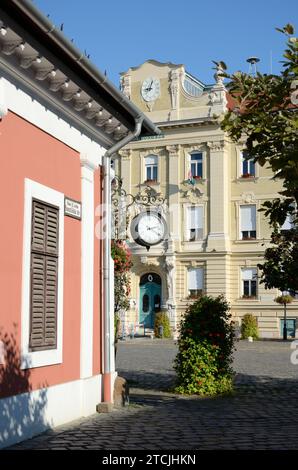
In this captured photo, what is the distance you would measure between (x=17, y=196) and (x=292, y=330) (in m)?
31.2

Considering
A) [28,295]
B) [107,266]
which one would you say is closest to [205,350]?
[107,266]

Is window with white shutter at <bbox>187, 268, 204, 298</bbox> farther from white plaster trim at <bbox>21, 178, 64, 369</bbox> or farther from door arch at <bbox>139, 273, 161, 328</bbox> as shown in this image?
white plaster trim at <bbox>21, 178, 64, 369</bbox>

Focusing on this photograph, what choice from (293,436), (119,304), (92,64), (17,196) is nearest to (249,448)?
(293,436)

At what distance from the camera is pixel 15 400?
7.61 meters

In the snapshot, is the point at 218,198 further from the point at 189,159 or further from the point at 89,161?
the point at 89,161

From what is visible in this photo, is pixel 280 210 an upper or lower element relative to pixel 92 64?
lower

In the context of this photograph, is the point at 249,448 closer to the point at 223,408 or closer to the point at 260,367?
the point at 223,408

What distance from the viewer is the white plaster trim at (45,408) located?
7.45 m

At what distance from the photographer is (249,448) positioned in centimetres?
739

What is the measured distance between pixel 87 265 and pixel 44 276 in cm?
150

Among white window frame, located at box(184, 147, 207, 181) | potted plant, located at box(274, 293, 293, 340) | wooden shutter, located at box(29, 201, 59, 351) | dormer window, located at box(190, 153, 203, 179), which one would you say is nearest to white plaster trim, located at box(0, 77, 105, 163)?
wooden shutter, located at box(29, 201, 59, 351)

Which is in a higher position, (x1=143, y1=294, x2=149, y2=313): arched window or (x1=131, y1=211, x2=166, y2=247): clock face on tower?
(x1=131, y1=211, x2=166, y2=247): clock face on tower

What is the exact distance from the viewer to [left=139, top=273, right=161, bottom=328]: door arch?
40.3 meters

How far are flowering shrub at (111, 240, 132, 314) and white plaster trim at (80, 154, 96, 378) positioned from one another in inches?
69.4
